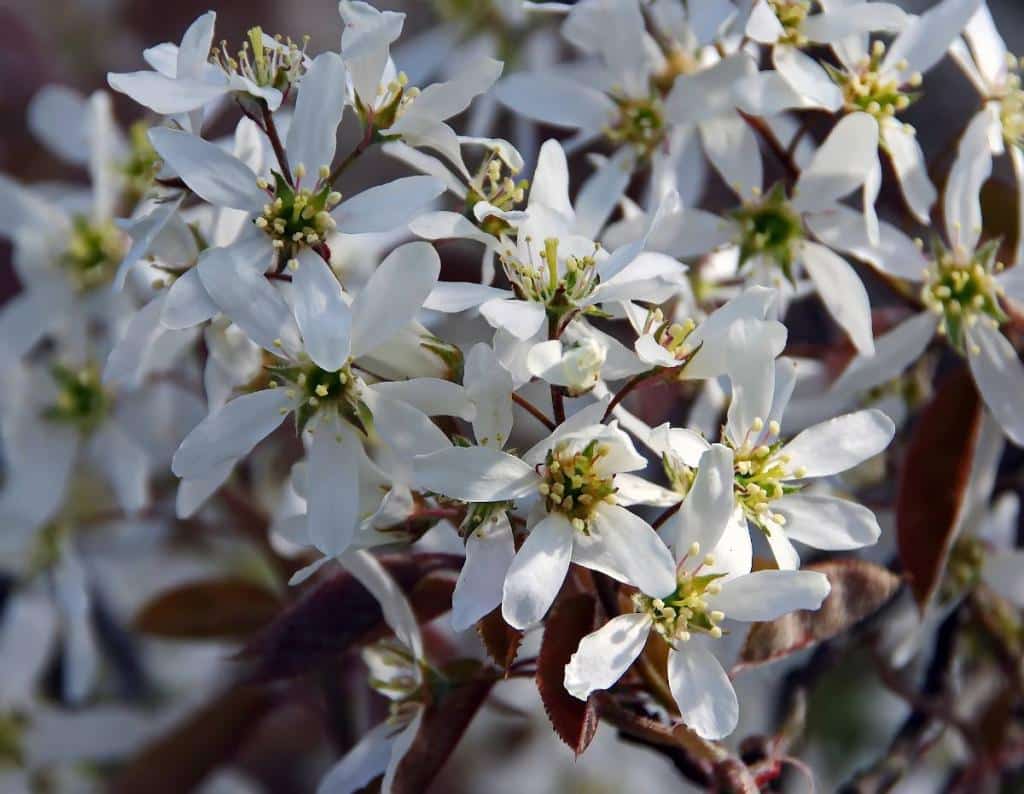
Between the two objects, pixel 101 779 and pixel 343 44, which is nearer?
pixel 343 44

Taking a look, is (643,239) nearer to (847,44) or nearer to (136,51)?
(847,44)

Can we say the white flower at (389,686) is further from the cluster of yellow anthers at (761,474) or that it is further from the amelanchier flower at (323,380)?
the cluster of yellow anthers at (761,474)

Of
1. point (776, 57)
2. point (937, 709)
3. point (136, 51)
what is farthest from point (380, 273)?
point (136, 51)

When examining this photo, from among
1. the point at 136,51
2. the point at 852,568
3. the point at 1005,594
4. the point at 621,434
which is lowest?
the point at 136,51

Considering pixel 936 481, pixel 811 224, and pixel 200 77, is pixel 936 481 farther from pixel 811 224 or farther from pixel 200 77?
pixel 200 77

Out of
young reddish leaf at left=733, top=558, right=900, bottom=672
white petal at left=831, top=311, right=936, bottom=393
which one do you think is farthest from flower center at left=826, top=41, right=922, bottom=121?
young reddish leaf at left=733, top=558, right=900, bottom=672

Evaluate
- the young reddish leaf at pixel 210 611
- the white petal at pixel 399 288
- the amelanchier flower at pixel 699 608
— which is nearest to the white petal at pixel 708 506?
the amelanchier flower at pixel 699 608

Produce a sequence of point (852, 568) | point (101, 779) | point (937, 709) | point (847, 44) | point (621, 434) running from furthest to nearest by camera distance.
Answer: point (101, 779) < point (937, 709) < point (847, 44) < point (852, 568) < point (621, 434)
